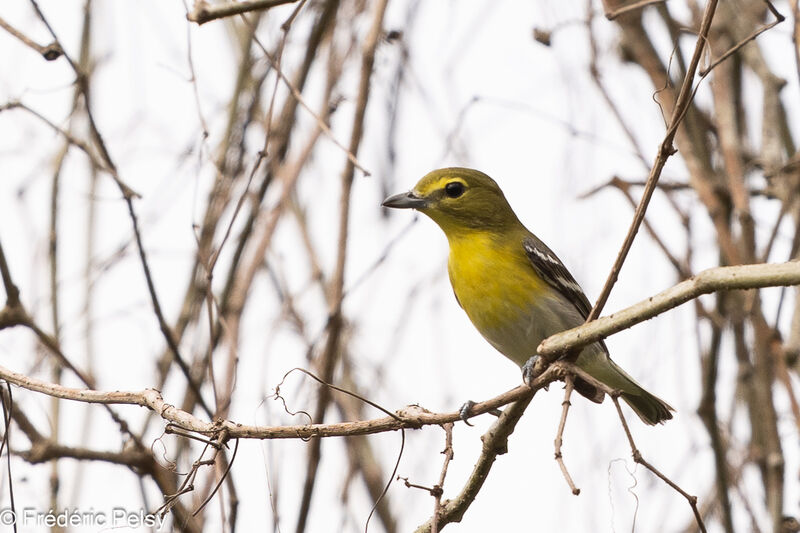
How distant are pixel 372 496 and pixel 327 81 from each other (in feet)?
7.39

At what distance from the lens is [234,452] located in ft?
8.67

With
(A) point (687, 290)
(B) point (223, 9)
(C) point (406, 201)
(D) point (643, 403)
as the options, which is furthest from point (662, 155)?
(D) point (643, 403)

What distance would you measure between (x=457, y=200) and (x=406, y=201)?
285 mm

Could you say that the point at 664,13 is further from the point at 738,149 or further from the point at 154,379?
the point at 154,379

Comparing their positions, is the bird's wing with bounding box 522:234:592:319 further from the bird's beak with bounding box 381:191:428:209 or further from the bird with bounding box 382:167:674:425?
the bird's beak with bounding box 381:191:428:209

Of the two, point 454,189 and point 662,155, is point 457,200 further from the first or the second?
point 662,155

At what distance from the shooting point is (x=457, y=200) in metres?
4.68

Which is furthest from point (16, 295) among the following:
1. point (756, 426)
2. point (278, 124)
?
point (756, 426)

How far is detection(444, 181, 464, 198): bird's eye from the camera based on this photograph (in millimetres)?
4652

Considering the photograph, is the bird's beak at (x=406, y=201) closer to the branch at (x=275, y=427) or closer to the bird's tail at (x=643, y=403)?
the bird's tail at (x=643, y=403)

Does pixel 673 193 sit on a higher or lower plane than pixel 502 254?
higher

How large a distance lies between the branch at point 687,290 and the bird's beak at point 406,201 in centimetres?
233

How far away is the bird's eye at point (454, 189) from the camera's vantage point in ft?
15.3

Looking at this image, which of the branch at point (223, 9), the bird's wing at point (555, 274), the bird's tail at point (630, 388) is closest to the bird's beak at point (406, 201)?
the bird's wing at point (555, 274)
